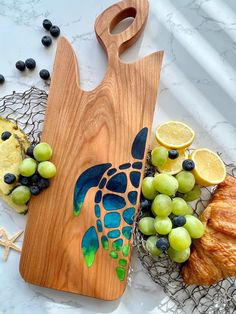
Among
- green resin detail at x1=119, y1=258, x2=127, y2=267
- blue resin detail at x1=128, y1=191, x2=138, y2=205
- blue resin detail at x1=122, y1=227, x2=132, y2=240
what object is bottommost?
green resin detail at x1=119, y1=258, x2=127, y2=267

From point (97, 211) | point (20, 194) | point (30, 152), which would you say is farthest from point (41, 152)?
point (97, 211)

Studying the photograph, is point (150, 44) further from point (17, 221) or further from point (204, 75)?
point (17, 221)

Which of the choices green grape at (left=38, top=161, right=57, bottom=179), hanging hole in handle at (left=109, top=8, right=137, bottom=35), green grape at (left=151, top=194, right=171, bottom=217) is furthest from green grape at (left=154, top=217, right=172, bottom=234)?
hanging hole in handle at (left=109, top=8, right=137, bottom=35)

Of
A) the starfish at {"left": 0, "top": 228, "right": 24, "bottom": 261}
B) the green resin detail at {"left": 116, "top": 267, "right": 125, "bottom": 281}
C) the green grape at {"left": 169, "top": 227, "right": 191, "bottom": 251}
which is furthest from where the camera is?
the starfish at {"left": 0, "top": 228, "right": 24, "bottom": 261}

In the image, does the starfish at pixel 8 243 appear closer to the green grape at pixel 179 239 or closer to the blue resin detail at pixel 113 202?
the blue resin detail at pixel 113 202

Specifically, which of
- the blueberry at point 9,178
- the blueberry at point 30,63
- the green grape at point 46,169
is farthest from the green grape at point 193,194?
the blueberry at point 30,63

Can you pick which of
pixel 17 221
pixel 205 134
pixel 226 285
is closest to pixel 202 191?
pixel 205 134

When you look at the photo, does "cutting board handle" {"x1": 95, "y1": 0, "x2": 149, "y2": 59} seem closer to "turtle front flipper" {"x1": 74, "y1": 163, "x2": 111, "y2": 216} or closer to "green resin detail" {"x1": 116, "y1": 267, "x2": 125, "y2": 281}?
"turtle front flipper" {"x1": 74, "y1": 163, "x2": 111, "y2": 216}
